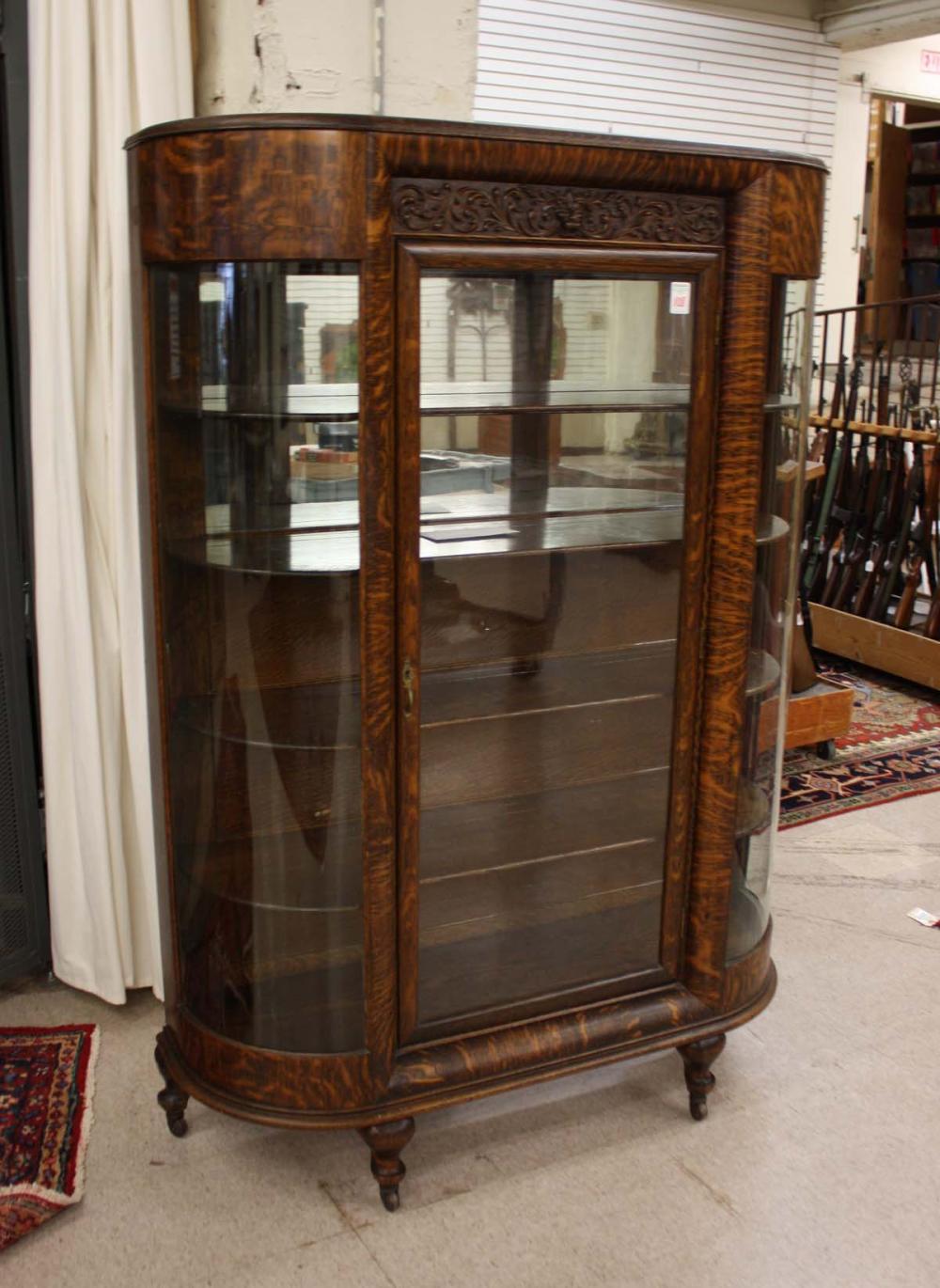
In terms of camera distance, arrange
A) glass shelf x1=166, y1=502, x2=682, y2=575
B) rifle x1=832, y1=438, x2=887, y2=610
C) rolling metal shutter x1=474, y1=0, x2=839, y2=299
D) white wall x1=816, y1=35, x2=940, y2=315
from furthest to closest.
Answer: white wall x1=816, y1=35, x2=940, y2=315
rolling metal shutter x1=474, y1=0, x2=839, y2=299
rifle x1=832, y1=438, x2=887, y2=610
glass shelf x1=166, y1=502, x2=682, y2=575

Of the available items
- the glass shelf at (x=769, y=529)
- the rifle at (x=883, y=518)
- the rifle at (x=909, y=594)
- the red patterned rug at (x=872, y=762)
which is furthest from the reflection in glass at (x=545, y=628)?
the rifle at (x=883, y=518)

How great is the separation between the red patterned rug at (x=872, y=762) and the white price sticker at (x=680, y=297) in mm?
1917

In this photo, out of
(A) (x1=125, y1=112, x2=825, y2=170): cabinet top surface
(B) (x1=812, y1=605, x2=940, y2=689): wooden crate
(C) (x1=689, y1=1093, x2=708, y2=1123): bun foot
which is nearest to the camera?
(A) (x1=125, y1=112, x2=825, y2=170): cabinet top surface

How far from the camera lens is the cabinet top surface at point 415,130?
1560mm

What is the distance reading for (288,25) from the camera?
2.15 meters

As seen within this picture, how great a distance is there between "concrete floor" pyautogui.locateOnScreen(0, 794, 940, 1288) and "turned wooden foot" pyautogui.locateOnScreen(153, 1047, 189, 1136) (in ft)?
0.09

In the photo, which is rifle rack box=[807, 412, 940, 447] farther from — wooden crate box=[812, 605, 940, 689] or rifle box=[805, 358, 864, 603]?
wooden crate box=[812, 605, 940, 689]

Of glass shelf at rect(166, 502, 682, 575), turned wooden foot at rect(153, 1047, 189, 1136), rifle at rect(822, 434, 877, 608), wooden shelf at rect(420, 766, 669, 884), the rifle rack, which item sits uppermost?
the rifle rack

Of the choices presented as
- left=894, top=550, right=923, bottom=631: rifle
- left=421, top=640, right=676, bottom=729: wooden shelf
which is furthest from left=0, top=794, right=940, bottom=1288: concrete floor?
left=894, top=550, right=923, bottom=631: rifle

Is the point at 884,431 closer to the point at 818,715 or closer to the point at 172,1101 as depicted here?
the point at 818,715

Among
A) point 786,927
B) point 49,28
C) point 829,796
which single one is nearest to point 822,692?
point 829,796

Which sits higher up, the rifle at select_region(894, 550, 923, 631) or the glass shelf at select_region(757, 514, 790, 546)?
the glass shelf at select_region(757, 514, 790, 546)

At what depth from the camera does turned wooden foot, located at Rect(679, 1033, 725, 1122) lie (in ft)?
7.06

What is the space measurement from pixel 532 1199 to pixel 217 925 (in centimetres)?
68
